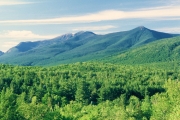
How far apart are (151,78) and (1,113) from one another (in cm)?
11639

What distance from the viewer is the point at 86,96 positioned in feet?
394

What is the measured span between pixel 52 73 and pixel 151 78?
166 feet

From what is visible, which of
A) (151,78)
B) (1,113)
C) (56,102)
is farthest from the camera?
(151,78)

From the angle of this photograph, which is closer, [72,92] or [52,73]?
[72,92]

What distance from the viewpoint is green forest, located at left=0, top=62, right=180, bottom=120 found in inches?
2329

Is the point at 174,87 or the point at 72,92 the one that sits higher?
the point at 174,87

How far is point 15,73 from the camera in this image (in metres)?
135

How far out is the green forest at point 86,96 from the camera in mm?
59156

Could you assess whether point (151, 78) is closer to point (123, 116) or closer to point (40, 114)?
point (123, 116)

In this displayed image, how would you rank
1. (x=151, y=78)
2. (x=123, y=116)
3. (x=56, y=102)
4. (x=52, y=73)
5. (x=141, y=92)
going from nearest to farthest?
(x=123, y=116)
(x=56, y=102)
(x=141, y=92)
(x=52, y=73)
(x=151, y=78)

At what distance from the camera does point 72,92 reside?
12288 cm

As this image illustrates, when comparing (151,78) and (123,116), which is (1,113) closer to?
(123,116)

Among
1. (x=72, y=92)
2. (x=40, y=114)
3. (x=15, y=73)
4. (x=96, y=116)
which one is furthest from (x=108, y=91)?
(x=40, y=114)

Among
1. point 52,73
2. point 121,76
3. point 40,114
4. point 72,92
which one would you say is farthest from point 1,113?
point 121,76
